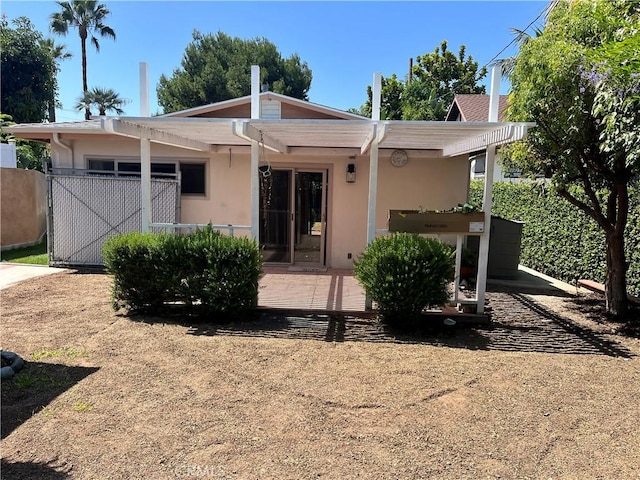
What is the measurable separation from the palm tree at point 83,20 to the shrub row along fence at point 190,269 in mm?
26211

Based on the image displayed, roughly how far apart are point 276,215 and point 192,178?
6.91ft

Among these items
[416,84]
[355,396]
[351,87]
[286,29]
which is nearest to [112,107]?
[351,87]

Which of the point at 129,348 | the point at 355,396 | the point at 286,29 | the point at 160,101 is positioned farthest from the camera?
the point at 160,101

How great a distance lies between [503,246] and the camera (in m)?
9.27

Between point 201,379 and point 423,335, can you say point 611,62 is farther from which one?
point 201,379

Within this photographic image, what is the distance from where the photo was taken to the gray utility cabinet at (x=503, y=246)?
9141mm

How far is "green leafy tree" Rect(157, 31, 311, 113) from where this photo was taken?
26062 millimetres

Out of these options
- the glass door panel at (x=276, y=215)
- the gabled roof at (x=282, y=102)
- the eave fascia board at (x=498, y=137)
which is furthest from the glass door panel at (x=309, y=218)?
the eave fascia board at (x=498, y=137)

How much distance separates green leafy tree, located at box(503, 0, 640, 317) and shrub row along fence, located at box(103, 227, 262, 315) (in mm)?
4231

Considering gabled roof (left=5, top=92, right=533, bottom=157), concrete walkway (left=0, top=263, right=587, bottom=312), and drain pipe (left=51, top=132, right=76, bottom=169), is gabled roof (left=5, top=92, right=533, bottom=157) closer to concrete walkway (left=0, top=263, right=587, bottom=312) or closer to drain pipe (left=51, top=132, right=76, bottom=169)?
concrete walkway (left=0, top=263, right=587, bottom=312)

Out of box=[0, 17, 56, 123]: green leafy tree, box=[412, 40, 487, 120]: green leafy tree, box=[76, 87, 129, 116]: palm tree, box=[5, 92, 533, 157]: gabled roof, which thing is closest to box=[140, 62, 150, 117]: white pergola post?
box=[5, 92, 533, 157]: gabled roof

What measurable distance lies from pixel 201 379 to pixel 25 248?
10590mm

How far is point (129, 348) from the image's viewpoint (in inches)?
190

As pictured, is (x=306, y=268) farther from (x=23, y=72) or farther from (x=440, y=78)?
(x=440, y=78)
